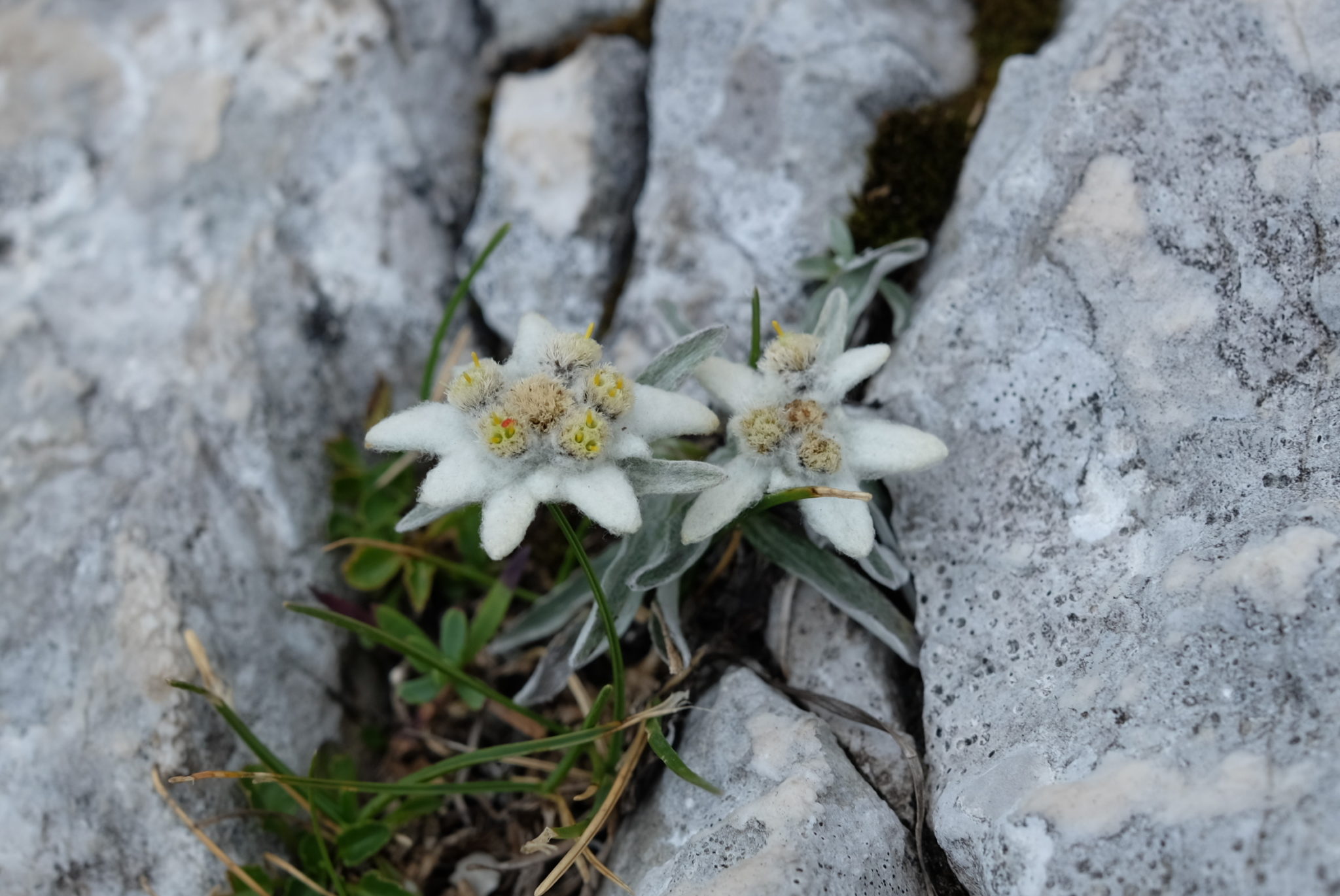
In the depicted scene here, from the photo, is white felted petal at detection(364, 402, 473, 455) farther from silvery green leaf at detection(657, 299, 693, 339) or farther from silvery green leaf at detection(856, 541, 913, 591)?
silvery green leaf at detection(856, 541, 913, 591)

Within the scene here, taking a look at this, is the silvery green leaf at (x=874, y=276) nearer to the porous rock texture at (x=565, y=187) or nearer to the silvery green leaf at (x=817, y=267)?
the silvery green leaf at (x=817, y=267)

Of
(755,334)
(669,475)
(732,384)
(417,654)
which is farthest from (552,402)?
(417,654)

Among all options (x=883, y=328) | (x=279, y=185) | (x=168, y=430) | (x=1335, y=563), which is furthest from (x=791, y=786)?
(x=279, y=185)

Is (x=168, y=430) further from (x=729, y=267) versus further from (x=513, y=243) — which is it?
(x=729, y=267)

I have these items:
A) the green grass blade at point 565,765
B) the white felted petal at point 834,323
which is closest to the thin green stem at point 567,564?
the green grass blade at point 565,765

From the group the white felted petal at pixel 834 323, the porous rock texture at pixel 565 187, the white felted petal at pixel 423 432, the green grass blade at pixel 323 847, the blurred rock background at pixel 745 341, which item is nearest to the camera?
the blurred rock background at pixel 745 341

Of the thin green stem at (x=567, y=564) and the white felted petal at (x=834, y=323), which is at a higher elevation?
the white felted petal at (x=834, y=323)
